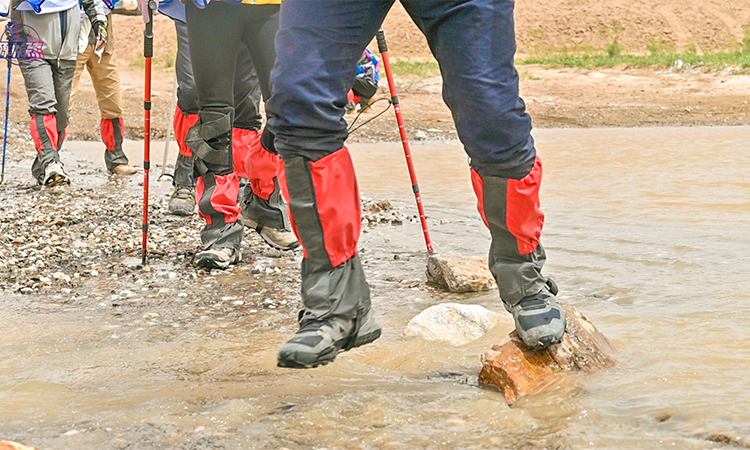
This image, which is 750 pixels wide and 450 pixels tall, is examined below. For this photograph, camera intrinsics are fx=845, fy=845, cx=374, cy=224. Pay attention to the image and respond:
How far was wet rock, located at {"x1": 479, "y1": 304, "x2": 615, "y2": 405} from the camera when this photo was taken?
7.91 ft

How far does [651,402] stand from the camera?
90.1 inches

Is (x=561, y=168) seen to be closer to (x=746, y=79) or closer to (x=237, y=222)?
(x=237, y=222)

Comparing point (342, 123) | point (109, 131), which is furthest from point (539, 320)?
point (109, 131)

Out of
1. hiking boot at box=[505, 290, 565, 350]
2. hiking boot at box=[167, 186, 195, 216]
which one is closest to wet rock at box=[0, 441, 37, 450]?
hiking boot at box=[505, 290, 565, 350]

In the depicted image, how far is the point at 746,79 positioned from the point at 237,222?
49.3 ft

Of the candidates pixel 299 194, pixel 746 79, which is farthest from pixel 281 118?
pixel 746 79

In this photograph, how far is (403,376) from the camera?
8.63 feet

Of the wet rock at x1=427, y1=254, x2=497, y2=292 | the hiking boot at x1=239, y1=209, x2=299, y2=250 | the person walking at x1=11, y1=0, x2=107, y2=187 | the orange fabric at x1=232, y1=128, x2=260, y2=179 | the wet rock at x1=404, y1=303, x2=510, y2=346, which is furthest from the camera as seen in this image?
the person walking at x1=11, y1=0, x2=107, y2=187

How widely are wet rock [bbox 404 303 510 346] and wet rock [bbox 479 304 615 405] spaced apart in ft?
1.26

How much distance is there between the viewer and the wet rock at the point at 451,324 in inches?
116

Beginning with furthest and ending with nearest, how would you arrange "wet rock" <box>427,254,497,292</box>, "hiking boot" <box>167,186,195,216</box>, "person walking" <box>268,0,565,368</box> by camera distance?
1. "hiking boot" <box>167,186,195,216</box>
2. "wet rock" <box>427,254,497,292</box>
3. "person walking" <box>268,0,565,368</box>

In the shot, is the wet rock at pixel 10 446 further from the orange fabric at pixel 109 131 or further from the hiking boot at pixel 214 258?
the orange fabric at pixel 109 131

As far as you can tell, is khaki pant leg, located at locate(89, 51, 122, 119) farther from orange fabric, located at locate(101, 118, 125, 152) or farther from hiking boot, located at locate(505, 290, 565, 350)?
hiking boot, located at locate(505, 290, 565, 350)

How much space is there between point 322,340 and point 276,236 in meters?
2.39
